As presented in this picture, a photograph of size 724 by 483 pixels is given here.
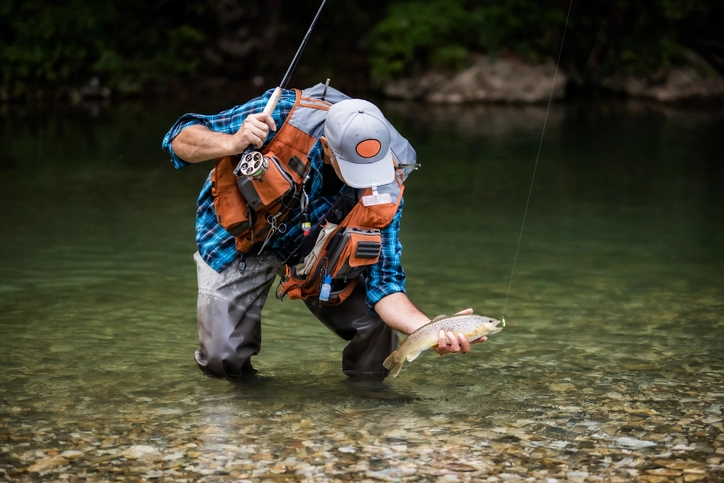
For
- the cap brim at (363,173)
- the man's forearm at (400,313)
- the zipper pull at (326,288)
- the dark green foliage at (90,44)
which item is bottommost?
the man's forearm at (400,313)

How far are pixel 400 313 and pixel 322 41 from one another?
17.3m

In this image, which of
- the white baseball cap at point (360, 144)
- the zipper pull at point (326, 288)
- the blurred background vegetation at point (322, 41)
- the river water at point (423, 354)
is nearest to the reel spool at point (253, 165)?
the white baseball cap at point (360, 144)

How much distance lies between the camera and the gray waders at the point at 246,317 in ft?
14.7

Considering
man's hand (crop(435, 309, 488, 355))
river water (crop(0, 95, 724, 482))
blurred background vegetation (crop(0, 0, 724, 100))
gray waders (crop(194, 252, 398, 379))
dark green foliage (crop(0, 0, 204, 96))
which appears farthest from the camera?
blurred background vegetation (crop(0, 0, 724, 100))

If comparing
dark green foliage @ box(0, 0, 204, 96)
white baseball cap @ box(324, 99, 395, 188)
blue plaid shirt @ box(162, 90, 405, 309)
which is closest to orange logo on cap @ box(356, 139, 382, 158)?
white baseball cap @ box(324, 99, 395, 188)

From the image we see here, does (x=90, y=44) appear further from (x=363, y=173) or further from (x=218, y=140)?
(x=363, y=173)

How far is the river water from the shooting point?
380 cm

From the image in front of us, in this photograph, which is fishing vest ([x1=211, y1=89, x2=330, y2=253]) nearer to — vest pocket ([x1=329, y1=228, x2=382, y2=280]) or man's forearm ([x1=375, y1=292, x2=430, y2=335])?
vest pocket ([x1=329, y1=228, x2=382, y2=280])

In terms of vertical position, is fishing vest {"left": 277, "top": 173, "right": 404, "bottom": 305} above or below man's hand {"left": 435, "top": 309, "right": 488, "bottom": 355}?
above

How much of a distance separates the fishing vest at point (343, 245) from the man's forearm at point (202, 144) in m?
0.51

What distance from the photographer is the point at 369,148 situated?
152 inches

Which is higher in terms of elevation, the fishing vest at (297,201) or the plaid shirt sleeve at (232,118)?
the plaid shirt sleeve at (232,118)

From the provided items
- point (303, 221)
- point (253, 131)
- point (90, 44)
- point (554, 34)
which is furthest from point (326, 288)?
point (554, 34)

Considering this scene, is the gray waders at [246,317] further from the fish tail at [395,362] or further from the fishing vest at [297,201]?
the fish tail at [395,362]
